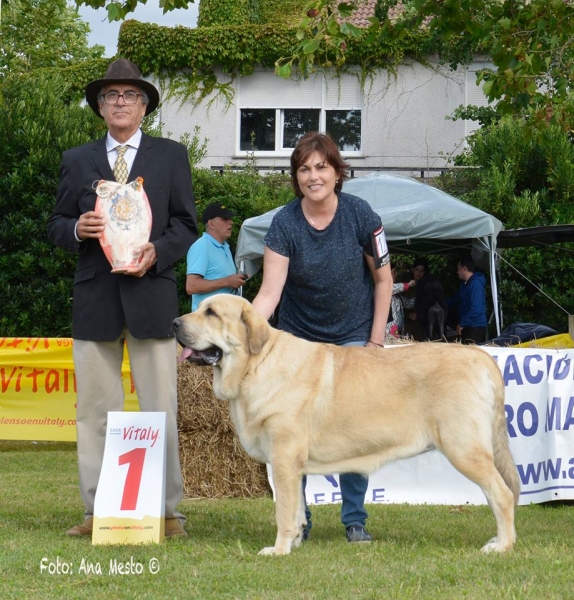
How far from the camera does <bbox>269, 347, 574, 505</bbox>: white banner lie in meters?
7.12

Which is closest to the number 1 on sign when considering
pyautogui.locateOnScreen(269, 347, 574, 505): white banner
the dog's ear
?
the dog's ear

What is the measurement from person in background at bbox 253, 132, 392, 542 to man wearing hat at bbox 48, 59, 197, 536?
2.07 feet

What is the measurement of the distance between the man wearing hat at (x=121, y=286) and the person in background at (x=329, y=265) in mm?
630

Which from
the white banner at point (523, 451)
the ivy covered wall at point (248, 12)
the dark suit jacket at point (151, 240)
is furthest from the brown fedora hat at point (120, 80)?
the ivy covered wall at point (248, 12)

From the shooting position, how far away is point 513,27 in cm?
854

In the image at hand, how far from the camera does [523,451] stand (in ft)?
23.8

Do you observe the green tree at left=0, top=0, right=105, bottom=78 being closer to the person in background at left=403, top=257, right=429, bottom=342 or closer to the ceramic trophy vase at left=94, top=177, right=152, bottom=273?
the person in background at left=403, top=257, right=429, bottom=342

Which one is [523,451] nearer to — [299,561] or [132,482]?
[299,561]

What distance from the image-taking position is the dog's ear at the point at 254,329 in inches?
193

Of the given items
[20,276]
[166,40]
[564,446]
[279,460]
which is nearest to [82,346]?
[279,460]

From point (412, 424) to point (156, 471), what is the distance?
1.51 m

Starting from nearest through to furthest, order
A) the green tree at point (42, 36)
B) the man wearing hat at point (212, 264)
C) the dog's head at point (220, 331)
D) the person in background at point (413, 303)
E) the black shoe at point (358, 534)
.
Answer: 1. the dog's head at point (220, 331)
2. the black shoe at point (358, 534)
3. the man wearing hat at point (212, 264)
4. the person in background at point (413, 303)
5. the green tree at point (42, 36)

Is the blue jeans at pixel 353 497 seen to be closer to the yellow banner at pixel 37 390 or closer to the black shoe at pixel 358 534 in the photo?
the black shoe at pixel 358 534

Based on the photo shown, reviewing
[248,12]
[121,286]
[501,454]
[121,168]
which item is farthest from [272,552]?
[248,12]
